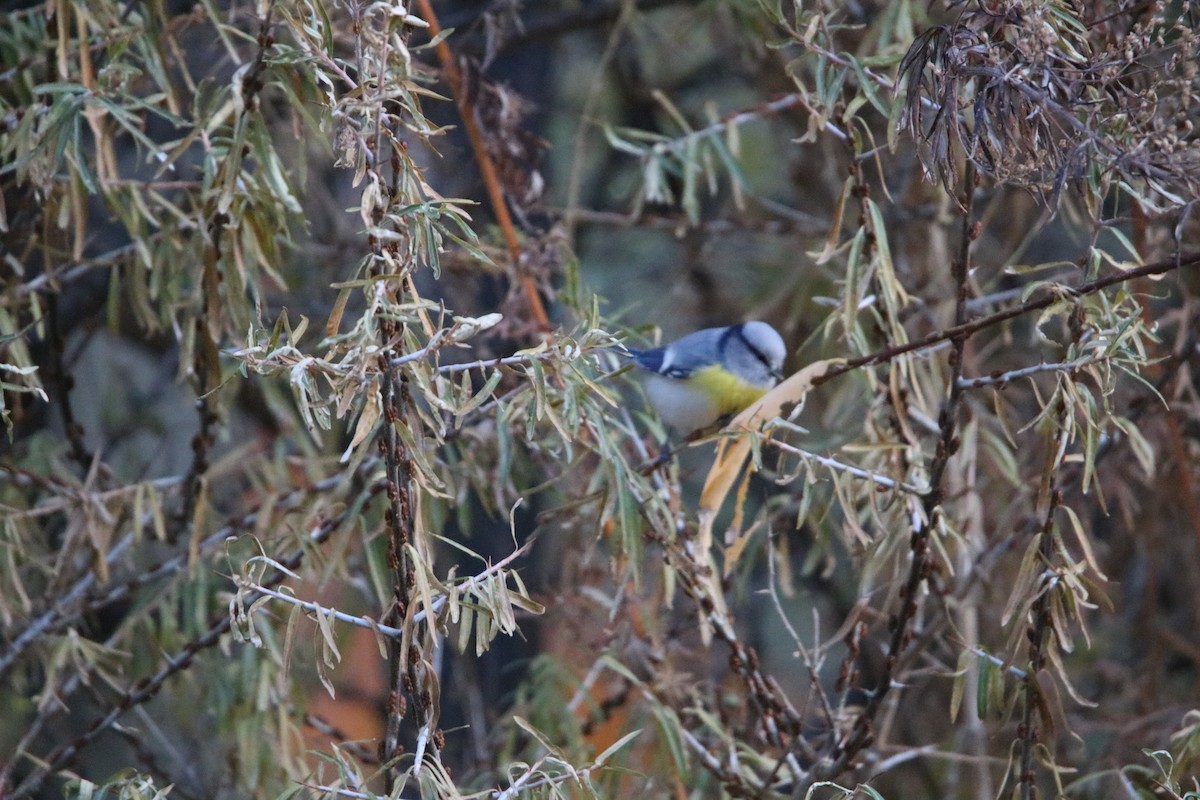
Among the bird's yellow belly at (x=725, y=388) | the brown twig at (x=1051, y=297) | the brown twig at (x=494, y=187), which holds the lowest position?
the bird's yellow belly at (x=725, y=388)

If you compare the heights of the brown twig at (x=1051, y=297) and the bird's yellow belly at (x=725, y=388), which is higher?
the brown twig at (x=1051, y=297)

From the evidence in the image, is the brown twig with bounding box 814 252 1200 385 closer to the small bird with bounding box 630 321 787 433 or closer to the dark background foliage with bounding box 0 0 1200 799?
the dark background foliage with bounding box 0 0 1200 799

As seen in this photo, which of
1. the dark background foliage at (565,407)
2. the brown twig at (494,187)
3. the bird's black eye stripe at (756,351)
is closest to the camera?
the dark background foliage at (565,407)

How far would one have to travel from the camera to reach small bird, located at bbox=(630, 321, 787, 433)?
2.58 m

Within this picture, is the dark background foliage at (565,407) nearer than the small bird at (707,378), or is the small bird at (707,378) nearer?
the dark background foliage at (565,407)

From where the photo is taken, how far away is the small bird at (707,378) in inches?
102

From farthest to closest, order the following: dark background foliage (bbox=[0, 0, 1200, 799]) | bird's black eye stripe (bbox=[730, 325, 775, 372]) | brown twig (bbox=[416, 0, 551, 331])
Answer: bird's black eye stripe (bbox=[730, 325, 775, 372])
brown twig (bbox=[416, 0, 551, 331])
dark background foliage (bbox=[0, 0, 1200, 799])

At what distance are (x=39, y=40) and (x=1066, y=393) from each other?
73.7 inches

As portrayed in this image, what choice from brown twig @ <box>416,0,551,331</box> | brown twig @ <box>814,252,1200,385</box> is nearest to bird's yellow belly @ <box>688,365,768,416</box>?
brown twig @ <box>416,0,551,331</box>

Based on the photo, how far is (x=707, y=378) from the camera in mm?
2611

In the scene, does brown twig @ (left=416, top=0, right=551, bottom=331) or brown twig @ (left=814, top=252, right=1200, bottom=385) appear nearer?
brown twig @ (left=814, top=252, right=1200, bottom=385)

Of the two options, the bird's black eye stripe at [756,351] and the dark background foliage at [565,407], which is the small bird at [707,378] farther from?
the dark background foliage at [565,407]

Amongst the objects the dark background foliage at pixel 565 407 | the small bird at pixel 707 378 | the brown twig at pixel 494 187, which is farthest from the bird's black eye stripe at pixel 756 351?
the brown twig at pixel 494 187

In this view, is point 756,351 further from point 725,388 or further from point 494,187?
point 494,187
